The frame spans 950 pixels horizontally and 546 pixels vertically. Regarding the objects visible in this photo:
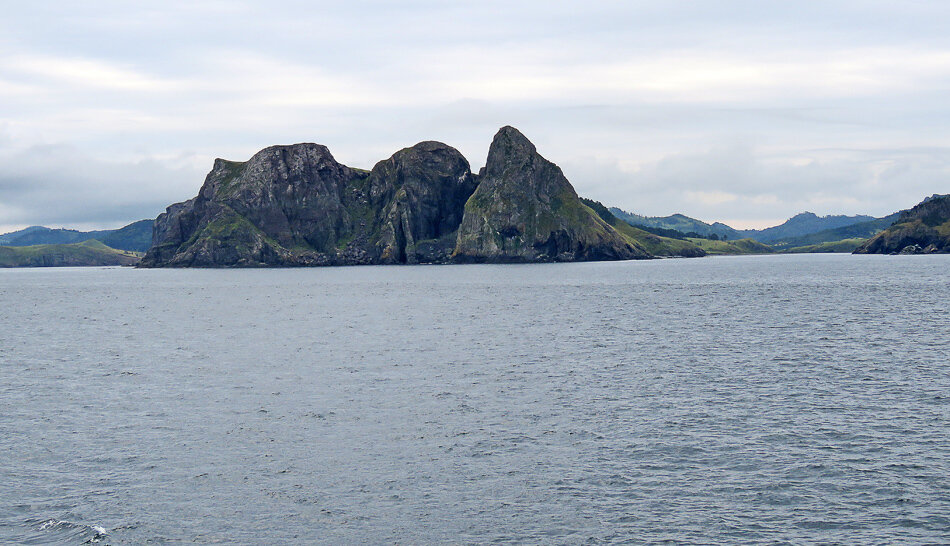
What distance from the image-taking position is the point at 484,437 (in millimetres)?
41125

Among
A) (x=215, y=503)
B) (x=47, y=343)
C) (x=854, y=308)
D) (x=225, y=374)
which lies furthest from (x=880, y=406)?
(x=47, y=343)

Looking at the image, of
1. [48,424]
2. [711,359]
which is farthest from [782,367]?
[48,424]

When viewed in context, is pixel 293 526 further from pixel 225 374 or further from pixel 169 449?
pixel 225 374

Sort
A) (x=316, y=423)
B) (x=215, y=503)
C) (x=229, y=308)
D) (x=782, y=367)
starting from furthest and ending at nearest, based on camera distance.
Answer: (x=229, y=308) → (x=782, y=367) → (x=316, y=423) → (x=215, y=503)

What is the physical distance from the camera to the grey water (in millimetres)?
28984

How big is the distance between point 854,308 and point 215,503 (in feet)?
356

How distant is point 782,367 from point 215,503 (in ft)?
158

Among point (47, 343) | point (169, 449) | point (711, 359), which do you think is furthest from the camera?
point (47, 343)

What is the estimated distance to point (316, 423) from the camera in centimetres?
4475

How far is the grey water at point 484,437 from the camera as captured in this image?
95.1 ft

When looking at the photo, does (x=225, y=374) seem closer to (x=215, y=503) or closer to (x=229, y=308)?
(x=215, y=503)

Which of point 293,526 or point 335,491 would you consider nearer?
point 293,526

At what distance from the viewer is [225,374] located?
62812 millimetres

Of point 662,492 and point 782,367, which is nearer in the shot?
point 662,492
